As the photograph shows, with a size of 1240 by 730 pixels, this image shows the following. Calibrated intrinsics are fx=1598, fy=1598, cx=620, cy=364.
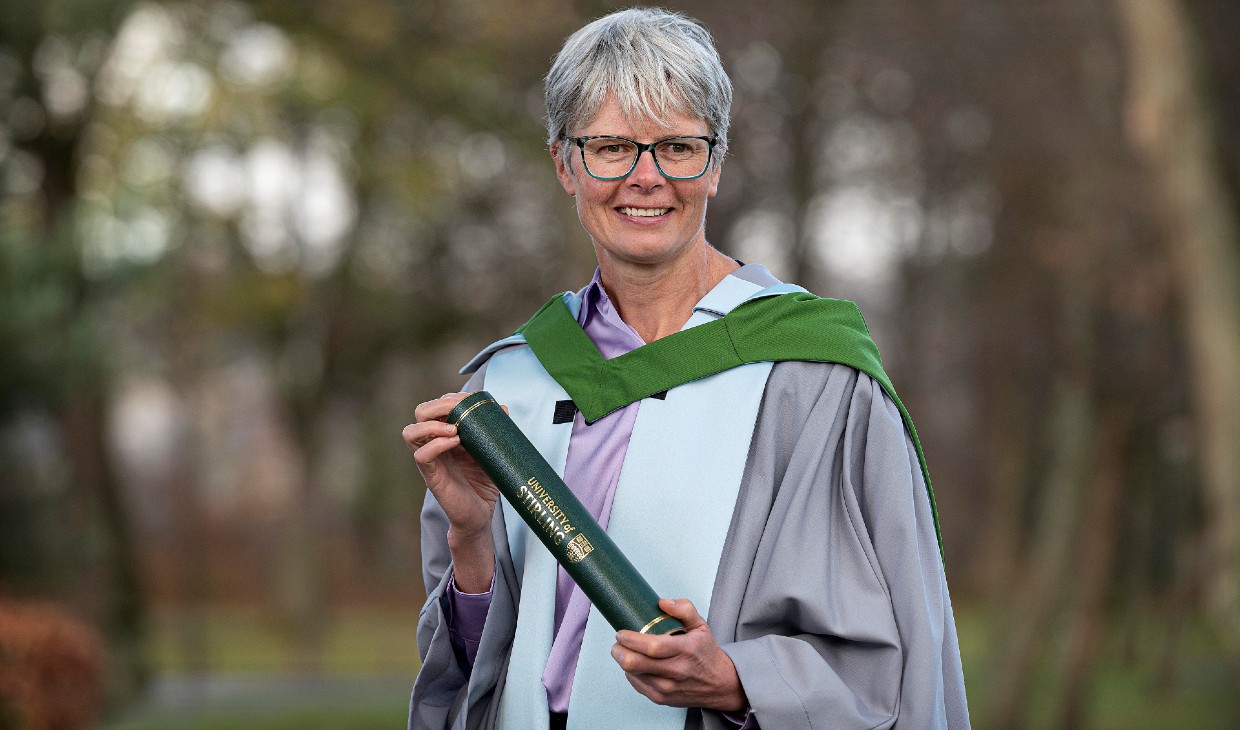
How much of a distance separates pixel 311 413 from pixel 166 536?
11.7 metres

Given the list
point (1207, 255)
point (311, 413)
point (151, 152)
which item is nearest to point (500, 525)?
point (1207, 255)

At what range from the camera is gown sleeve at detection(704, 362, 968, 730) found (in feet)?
8.64

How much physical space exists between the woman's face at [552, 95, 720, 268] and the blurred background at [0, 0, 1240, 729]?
750 centimetres

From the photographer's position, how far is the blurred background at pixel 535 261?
11.3 metres

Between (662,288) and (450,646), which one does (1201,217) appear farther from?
(450,646)

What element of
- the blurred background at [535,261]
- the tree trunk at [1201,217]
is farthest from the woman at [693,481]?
the tree trunk at [1201,217]

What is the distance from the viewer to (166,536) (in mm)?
33906

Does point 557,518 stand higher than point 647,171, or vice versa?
point 647,171

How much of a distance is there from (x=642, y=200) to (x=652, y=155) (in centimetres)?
9

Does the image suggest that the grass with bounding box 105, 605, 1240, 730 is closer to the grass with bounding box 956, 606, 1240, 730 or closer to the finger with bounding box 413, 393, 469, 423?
the grass with bounding box 956, 606, 1240, 730

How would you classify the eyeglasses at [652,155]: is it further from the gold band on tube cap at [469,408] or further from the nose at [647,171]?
the gold band on tube cap at [469,408]

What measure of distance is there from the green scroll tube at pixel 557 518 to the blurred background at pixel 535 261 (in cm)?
774

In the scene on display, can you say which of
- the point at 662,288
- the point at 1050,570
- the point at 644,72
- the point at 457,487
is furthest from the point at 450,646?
the point at 1050,570

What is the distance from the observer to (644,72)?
278 centimetres
